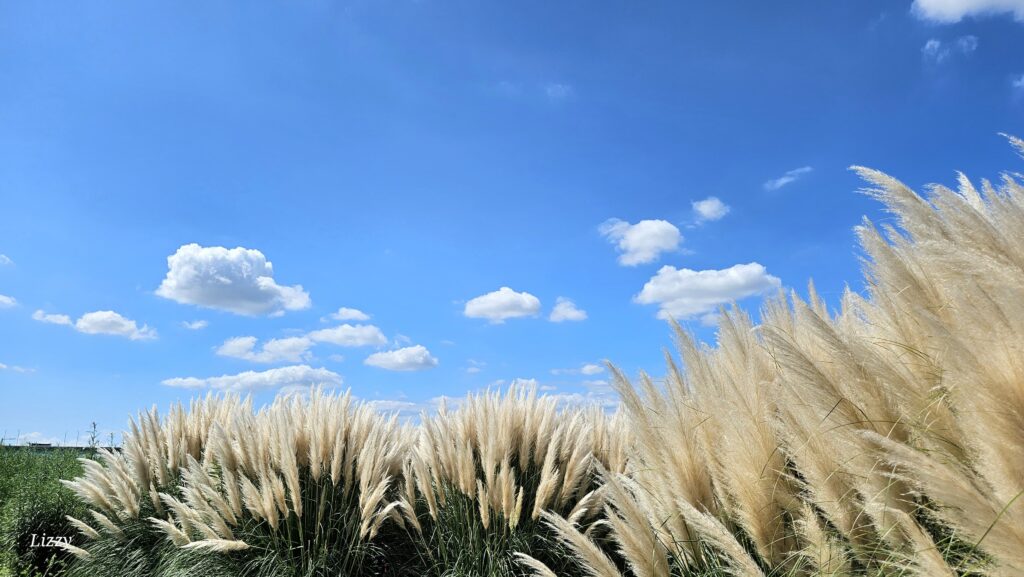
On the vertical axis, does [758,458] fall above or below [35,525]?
above

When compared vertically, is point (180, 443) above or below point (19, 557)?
above

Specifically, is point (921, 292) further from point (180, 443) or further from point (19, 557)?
point (19, 557)

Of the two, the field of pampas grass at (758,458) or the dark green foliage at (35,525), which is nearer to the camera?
the field of pampas grass at (758,458)

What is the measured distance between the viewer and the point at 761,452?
187cm

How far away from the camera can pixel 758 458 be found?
1.85 metres

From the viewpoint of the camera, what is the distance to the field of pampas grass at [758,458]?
1310mm

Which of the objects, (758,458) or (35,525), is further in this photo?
(35,525)

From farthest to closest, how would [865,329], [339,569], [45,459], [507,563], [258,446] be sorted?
[45,459] → [258,446] → [339,569] → [507,563] → [865,329]

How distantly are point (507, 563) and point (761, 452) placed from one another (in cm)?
199

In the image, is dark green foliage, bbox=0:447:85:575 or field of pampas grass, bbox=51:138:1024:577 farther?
dark green foliage, bbox=0:447:85:575

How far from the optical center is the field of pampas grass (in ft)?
4.30

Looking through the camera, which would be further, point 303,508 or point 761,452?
point 303,508

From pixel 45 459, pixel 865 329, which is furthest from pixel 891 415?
pixel 45 459

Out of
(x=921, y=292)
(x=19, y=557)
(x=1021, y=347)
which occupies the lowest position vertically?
(x=19, y=557)
